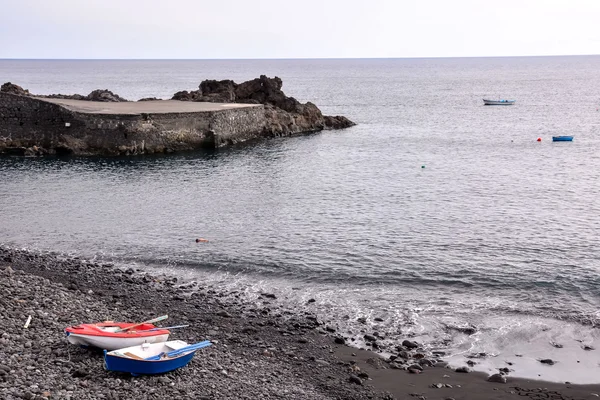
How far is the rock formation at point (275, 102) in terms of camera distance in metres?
73.1

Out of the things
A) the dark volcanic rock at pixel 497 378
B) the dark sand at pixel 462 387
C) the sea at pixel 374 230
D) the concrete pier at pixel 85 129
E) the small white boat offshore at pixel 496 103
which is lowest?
the dark sand at pixel 462 387

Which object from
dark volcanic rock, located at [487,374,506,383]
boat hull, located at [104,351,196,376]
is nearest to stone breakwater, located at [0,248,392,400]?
boat hull, located at [104,351,196,376]

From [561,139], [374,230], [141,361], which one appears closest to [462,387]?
[141,361]

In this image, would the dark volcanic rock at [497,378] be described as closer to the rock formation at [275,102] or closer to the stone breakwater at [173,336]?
the stone breakwater at [173,336]

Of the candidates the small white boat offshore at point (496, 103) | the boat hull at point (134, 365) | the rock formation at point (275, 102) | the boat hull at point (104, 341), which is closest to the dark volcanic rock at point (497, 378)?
the boat hull at point (134, 365)

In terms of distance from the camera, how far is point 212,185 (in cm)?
4612

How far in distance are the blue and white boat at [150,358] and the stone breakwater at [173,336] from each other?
0.78 feet

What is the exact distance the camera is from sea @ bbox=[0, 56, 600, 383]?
23009 mm

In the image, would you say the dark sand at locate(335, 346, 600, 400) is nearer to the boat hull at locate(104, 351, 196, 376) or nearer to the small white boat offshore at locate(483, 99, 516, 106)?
the boat hull at locate(104, 351, 196, 376)

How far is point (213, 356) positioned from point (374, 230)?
55.7 ft

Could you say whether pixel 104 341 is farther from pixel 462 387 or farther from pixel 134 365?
pixel 462 387

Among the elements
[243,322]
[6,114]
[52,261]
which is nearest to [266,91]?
[6,114]

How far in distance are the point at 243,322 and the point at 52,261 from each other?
11.2m

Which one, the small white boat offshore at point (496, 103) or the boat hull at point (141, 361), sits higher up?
the small white boat offshore at point (496, 103)
